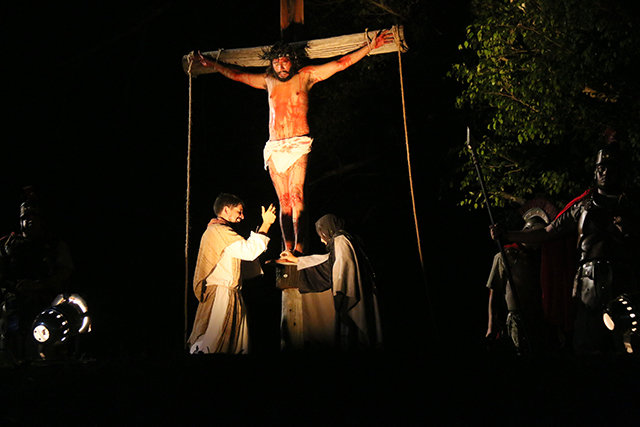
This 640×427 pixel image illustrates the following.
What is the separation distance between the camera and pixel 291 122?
8.50 m

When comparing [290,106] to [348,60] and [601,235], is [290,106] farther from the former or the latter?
[601,235]

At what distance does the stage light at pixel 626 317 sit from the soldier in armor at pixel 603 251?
15 centimetres

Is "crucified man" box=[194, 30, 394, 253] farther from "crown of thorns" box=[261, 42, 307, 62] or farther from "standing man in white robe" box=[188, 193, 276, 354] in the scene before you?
"standing man in white robe" box=[188, 193, 276, 354]

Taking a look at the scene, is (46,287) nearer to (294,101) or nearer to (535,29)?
(294,101)

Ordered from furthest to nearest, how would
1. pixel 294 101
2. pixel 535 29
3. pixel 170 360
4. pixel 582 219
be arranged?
pixel 535 29
pixel 294 101
pixel 582 219
pixel 170 360

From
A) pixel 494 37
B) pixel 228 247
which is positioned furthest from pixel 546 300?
pixel 494 37

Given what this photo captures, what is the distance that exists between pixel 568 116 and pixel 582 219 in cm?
443

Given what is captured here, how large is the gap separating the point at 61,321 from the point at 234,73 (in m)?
3.04

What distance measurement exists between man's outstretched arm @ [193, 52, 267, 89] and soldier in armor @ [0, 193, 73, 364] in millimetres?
2312

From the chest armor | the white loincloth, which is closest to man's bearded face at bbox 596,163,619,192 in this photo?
the chest armor

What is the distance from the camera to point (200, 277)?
27.8ft

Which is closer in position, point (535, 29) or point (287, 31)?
point (287, 31)

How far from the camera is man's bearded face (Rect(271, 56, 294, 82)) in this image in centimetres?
852

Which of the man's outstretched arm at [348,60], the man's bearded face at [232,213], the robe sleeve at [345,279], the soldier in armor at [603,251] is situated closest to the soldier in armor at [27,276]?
the man's bearded face at [232,213]
